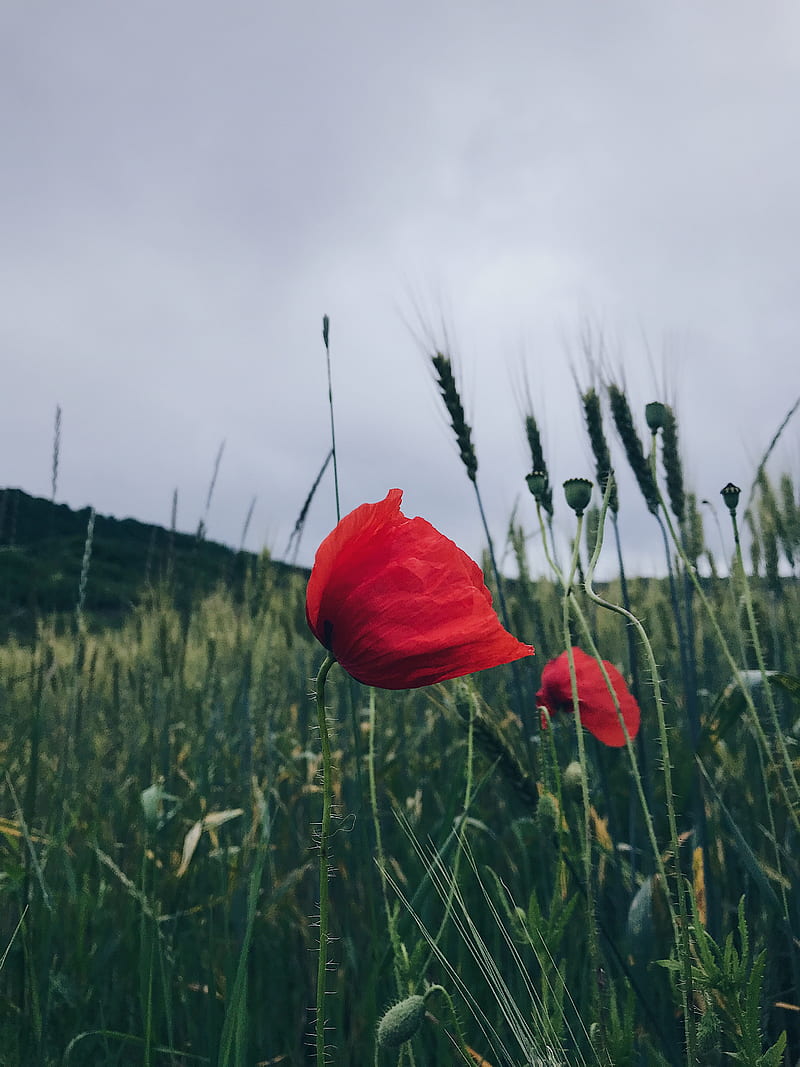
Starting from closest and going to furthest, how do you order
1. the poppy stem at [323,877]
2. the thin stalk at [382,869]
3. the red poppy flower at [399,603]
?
1. the poppy stem at [323,877]
2. the red poppy flower at [399,603]
3. the thin stalk at [382,869]

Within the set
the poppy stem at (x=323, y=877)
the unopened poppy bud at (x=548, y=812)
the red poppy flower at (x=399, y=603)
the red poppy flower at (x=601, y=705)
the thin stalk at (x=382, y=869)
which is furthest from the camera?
the red poppy flower at (x=601, y=705)

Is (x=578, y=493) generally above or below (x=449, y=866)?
above

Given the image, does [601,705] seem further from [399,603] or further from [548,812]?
[399,603]

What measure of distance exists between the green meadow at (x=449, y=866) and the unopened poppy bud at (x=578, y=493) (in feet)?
0.13

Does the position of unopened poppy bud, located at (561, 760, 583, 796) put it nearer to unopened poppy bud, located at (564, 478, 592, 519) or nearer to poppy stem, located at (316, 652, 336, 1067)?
unopened poppy bud, located at (564, 478, 592, 519)

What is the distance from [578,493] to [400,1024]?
0.47m

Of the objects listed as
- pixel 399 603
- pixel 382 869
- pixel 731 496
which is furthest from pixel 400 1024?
pixel 731 496

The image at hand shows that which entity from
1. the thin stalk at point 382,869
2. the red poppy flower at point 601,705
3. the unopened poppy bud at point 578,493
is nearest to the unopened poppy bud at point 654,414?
the unopened poppy bud at point 578,493

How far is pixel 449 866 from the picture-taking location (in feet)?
3.99

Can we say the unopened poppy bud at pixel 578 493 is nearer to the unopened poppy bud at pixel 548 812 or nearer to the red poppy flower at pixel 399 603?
the red poppy flower at pixel 399 603

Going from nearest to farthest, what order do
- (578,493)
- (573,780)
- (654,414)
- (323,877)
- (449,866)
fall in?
1. (323,877)
2. (578,493)
3. (654,414)
4. (573,780)
5. (449,866)

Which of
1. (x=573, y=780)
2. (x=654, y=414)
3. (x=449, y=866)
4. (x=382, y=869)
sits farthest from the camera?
(x=449, y=866)

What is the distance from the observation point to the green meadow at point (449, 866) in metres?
0.66

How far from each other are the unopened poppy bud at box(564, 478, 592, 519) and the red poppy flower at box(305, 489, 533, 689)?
161mm
